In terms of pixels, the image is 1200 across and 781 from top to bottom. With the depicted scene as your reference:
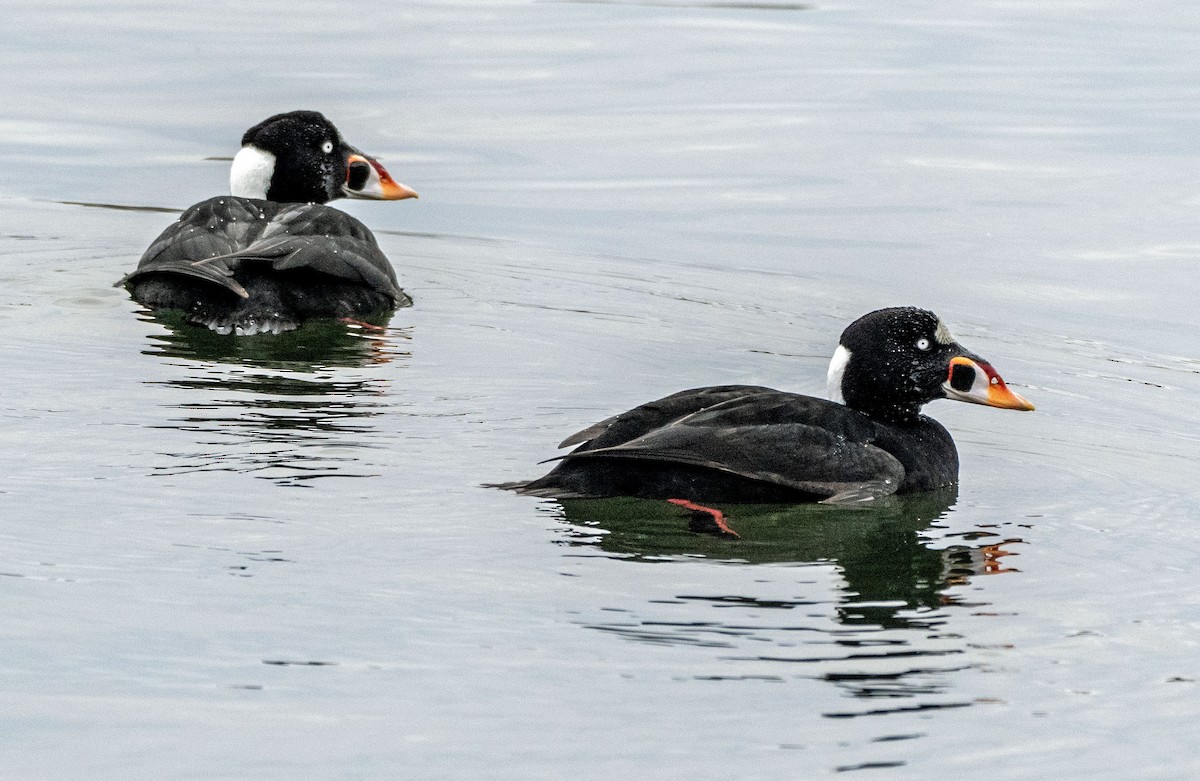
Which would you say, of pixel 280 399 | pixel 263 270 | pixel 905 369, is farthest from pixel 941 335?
pixel 263 270

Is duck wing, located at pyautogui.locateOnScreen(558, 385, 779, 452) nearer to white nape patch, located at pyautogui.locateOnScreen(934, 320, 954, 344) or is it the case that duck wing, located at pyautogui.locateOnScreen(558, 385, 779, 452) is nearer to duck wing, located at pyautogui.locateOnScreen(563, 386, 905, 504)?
duck wing, located at pyautogui.locateOnScreen(563, 386, 905, 504)

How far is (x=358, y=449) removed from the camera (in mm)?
7289

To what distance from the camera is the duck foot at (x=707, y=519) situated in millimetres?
6562

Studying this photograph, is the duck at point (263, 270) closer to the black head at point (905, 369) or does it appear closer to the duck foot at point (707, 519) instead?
the black head at point (905, 369)

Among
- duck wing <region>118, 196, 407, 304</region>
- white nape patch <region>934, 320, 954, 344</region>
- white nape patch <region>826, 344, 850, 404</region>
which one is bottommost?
white nape patch <region>826, 344, 850, 404</region>

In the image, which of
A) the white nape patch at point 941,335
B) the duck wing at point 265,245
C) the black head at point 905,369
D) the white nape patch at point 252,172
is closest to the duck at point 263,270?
the duck wing at point 265,245

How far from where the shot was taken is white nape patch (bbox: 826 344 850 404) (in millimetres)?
7598

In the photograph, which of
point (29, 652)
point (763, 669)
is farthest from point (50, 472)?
point (763, 669)

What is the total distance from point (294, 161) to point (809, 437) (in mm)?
5169

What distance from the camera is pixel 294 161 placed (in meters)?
11.2

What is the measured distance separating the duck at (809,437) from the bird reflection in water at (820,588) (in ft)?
0.25

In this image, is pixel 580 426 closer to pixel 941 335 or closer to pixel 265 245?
pixel 941 335

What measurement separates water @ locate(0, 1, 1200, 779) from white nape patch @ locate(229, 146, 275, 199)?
96cm

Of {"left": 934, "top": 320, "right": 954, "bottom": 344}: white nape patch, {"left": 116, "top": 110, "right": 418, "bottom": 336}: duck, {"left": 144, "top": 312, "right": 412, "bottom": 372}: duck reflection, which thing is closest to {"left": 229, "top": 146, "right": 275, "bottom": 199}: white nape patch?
{"left": 116, "top": 110, "right": 418, "bottom": 336}: duck
